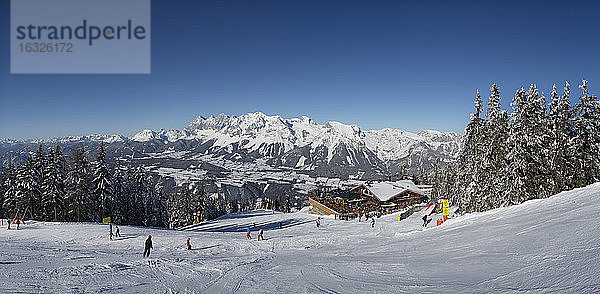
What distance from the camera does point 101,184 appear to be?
38.3m

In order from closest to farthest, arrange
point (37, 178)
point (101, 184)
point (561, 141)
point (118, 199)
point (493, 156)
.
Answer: point (561, 141) → point (493, 156) → point (37, 178) → point (101, 184) → point (118, 199)

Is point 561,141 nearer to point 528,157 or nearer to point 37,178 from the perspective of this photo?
point 528,157

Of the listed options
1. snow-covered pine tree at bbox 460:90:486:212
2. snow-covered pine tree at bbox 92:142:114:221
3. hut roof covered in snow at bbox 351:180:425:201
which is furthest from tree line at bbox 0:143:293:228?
hut roof covered in snow at bbox 351:180:425:201

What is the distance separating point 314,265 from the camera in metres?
13.9

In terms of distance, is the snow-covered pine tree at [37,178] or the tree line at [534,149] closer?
the tree line at [534,149]

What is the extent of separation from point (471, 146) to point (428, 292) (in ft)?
86.8

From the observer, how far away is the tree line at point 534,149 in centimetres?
2606

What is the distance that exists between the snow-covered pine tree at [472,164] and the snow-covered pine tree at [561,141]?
5.42m

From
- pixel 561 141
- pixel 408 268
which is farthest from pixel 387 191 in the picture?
pixel 408 268

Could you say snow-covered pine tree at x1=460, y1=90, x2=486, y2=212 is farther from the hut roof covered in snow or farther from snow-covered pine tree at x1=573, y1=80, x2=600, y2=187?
the hut roof covered in snow

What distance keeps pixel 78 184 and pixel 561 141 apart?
172 ft

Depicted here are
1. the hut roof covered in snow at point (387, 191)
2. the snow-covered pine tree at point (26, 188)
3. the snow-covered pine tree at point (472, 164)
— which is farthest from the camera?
the hut roof covered in snow at point (387, 191)

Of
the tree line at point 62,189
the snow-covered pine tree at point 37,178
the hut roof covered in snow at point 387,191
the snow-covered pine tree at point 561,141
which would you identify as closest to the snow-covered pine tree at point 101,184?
the tree line at point 62,189

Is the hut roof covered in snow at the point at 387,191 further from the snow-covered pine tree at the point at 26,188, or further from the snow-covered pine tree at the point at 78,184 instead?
the snow-covered pine tree at the point at 26,188
